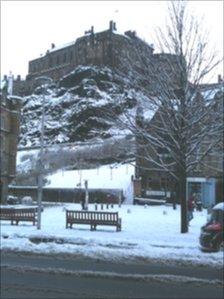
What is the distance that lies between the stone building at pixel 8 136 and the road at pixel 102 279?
206ft

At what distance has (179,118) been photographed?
98.6ft

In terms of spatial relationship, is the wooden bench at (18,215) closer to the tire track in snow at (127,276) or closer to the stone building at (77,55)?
the tire track in snow at (127,276)

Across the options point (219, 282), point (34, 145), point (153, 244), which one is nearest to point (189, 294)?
point (219, 282)

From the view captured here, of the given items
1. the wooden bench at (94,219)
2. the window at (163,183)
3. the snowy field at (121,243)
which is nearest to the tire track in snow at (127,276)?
the snowy field at (121,243)

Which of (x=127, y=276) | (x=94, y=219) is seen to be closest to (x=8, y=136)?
(x=94, y=219)

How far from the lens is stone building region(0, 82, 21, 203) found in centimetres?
8144

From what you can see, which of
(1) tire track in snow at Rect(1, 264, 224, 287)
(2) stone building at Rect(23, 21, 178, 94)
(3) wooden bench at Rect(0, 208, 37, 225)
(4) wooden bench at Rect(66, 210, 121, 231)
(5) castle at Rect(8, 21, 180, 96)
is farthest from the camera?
(5) castle at Rect(8, 21, 180, 96)

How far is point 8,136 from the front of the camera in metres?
85.3

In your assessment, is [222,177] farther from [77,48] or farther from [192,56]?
[77,48]

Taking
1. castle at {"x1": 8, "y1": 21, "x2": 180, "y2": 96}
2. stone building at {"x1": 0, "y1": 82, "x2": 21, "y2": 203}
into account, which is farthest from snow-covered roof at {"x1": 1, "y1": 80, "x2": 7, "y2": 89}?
castle at {"x1": 8, "y1": 21, "x2": 180, "y2": 96}

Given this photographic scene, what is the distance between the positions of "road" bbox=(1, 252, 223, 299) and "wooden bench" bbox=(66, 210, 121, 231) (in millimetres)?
12295

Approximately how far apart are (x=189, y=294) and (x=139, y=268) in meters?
5.01

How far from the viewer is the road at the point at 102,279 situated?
12469mm

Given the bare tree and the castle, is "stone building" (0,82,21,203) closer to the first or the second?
the castle
